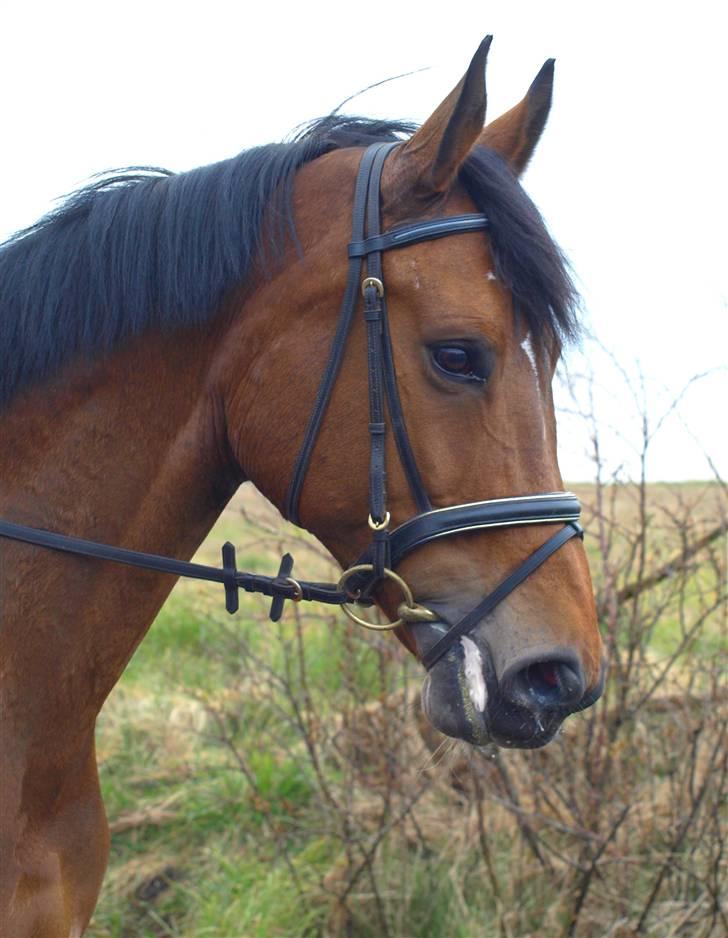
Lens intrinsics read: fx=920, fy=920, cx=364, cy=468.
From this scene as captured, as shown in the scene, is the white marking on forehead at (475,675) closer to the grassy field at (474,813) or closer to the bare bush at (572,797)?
the grassy field at (474,813)

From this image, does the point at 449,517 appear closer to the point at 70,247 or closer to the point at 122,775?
the point at 70,247

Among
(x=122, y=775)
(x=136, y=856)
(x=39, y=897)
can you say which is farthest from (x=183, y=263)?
(x=122, y=775)

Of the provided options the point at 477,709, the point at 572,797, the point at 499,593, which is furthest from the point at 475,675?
the point at 572,797

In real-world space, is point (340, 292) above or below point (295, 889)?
above

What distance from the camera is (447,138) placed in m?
2.04

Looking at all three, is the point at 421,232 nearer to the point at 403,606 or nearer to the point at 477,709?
the point at 403,606

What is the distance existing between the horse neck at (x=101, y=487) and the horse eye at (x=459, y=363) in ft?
1.89

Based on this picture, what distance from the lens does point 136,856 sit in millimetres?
4840

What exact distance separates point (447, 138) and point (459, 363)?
50 cm

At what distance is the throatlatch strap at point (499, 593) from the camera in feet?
6.28

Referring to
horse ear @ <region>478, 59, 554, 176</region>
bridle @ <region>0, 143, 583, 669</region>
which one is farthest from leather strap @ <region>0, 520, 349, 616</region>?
horse ear @ <region>478, 59, 554, 176</region>

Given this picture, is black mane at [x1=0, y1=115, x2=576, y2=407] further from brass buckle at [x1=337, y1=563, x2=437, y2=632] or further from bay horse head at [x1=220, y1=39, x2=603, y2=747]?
brass buckle at [x1=337, y1=563, x2=437, y2=632]

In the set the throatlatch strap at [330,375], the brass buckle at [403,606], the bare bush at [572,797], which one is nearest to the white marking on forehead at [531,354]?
the throatlatch strap at [330,375]

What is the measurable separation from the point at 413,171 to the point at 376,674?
317cm
